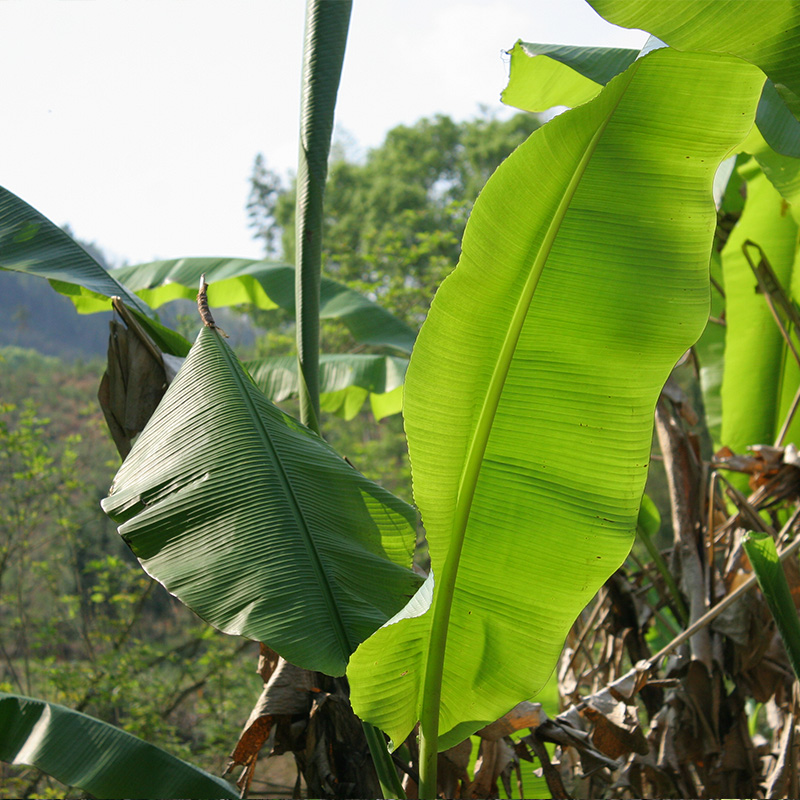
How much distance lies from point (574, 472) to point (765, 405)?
69.2 inches

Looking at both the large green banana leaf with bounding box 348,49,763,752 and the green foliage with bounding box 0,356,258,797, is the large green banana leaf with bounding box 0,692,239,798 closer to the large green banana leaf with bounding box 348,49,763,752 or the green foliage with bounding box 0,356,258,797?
the large green banana leaf with bounding box 348,49,763,752

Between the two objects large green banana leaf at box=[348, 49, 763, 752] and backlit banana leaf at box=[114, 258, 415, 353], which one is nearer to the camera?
large green banana leaf at box=[348, 49, 763, 752]

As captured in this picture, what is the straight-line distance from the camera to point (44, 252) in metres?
1.66

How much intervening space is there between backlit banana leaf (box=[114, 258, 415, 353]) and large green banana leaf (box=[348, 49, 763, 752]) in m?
1.39

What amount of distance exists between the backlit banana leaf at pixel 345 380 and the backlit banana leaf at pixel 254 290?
9 cm

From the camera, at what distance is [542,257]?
3.00ft

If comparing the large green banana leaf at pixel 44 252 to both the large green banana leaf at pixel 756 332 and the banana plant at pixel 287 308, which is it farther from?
the large green banana leaf at pixel 756 332

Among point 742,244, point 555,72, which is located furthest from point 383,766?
point 742,244

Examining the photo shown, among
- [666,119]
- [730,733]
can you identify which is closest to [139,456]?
[666,119]

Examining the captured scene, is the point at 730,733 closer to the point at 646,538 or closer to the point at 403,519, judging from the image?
the point at 646,538

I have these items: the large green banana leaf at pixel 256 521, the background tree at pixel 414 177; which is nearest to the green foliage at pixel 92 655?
the large green banana leaf at pixel 256 521

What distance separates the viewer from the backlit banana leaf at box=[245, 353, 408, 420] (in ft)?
7.32

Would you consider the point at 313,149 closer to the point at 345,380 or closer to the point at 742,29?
the point at 742,29

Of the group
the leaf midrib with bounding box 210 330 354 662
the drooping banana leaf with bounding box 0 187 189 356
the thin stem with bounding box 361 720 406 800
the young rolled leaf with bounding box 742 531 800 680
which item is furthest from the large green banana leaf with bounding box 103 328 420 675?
the young rolled leaf with bounding box 742 531 800 680
